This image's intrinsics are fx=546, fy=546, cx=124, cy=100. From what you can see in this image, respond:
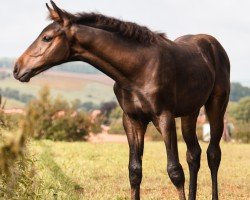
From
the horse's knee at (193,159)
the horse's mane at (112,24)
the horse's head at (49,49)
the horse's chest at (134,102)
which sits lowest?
the horse's knee at (193,159)

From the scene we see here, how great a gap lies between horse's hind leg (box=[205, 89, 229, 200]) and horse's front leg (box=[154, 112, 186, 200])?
1470mm

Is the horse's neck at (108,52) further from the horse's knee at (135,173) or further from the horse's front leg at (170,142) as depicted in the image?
the horse's knee at (135,173)

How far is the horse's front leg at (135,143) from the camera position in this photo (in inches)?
244

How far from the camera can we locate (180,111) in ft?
20.9

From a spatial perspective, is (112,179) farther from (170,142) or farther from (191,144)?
(170,142)

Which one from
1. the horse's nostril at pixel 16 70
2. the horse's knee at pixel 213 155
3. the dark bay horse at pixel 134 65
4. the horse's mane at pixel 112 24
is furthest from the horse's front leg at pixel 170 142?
the horse's knee at pixel 213 155

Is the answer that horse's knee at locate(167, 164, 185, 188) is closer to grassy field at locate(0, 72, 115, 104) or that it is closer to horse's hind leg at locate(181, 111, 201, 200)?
horse's hind leg at locate(181, 111, 201, 200)

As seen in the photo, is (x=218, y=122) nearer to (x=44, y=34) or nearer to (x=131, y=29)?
(x=131, y=29)

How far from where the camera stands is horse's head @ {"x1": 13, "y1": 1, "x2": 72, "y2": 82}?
558 centimetres

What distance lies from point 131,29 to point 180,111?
3.78 feet

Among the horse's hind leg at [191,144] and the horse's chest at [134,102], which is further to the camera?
the horse's hind leg at [191,144]

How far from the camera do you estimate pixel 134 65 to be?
19.4ft

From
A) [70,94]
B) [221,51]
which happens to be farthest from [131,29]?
[70,94]

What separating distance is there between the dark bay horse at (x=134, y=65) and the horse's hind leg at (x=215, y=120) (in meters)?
0.94
